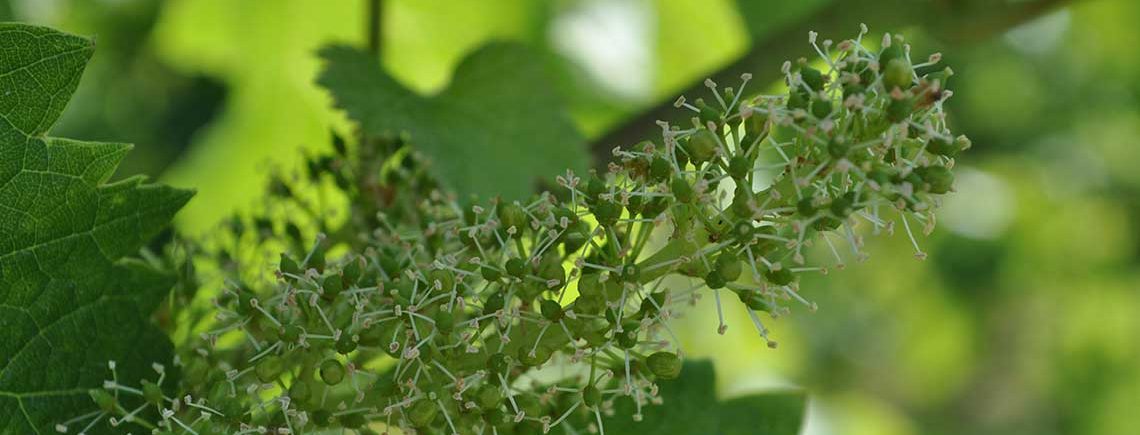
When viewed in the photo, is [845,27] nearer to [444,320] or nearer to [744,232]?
[744,232]

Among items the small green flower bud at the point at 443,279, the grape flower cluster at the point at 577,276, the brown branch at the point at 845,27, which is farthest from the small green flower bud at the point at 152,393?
the brown branch at the point at 845,27

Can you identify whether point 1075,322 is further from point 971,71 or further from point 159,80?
point 159,80

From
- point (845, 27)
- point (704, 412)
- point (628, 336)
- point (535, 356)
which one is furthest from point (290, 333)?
point (845, 27)

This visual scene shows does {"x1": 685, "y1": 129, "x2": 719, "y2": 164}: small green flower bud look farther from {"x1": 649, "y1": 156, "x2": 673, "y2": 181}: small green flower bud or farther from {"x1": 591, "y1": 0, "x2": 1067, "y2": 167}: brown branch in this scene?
{"x1": 591, "y1": 0, "x2": 1067, "y2": 167}: brown branch

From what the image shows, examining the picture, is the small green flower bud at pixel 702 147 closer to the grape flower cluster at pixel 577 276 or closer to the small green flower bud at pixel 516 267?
the grape flower cluster at pixel 577 276

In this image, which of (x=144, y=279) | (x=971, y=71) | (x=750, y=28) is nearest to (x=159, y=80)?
(x=750, y=28)

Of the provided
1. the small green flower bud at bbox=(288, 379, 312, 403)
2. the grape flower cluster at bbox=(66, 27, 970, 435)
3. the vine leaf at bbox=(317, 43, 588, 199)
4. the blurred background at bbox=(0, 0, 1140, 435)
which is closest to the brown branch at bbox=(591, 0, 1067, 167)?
the blurred background at bbox=(0, 0, 1140, 435)

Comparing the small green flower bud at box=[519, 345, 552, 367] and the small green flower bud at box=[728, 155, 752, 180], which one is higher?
the small green flower bud at box=[728, 155, 752, 180]
